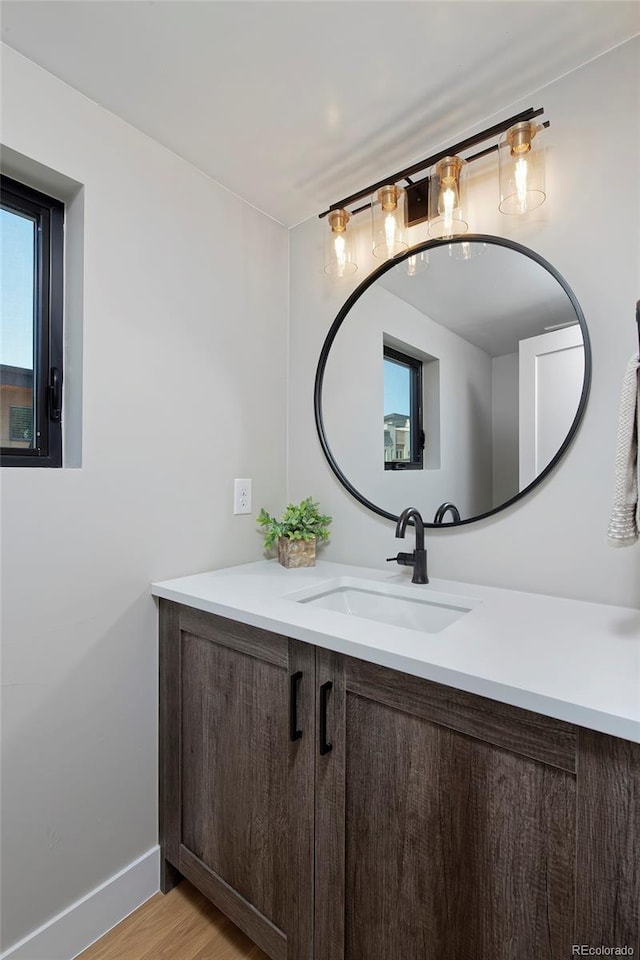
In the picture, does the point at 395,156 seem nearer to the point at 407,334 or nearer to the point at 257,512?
the point at 407,334

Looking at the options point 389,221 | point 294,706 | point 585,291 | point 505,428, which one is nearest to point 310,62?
point 389,221

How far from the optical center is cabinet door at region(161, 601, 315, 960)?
3.34ft

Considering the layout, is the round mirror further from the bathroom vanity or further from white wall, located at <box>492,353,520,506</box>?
the bathroom vanity

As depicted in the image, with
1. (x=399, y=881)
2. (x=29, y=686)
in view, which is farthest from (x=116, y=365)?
(x=399, y=881)

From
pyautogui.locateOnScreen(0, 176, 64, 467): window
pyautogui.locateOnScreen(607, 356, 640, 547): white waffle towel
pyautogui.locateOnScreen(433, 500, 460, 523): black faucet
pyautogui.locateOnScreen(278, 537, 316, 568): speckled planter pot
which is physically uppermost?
pyautogui.locateOnScreen(0, 176, 64, 467): window

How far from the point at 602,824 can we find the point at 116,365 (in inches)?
57.0

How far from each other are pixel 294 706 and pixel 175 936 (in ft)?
2.72

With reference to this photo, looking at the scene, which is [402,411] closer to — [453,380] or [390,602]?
[453,380]

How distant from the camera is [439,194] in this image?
4.35 feet

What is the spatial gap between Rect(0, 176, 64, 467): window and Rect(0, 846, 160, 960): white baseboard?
1165 mm

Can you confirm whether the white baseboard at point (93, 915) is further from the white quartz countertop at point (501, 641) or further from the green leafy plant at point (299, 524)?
the green leafy plant at point (299, 524)

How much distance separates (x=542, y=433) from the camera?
123cm

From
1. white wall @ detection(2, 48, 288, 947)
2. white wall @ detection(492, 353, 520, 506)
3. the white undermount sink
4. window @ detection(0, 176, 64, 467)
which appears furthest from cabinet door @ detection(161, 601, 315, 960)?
white wall @ detection(492, 353, 520, 506)

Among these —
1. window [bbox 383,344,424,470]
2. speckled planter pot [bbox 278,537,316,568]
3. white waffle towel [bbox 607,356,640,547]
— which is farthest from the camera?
speckled planter pot [bbox 278,537,316,568]
